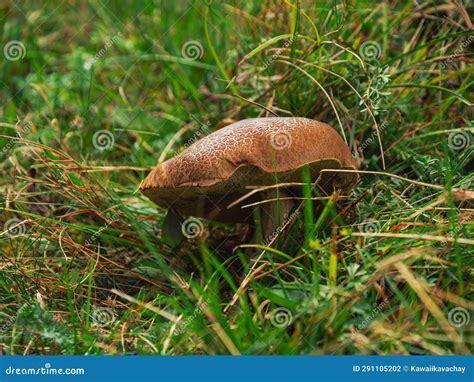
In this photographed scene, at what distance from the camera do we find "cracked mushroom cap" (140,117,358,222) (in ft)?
5.26

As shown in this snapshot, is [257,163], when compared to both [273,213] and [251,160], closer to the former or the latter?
[251,160]

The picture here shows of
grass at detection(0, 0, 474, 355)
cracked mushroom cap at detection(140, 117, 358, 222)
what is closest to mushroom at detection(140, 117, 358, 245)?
cracked mushroom cap at detection(140, 117, 358, 222)

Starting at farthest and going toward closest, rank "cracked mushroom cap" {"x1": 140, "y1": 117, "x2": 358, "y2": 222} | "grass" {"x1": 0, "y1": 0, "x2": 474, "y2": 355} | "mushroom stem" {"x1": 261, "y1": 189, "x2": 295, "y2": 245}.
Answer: "mushroom stem" {"x1": 261, "y1": 189, "x2": 295, "y2": 245}
"cracked mushroom cap" {"x1": 140, "y1": 117, "x2": 358, "y2": 222}
"grass" {"x1": 0, "y1": 0, "x2": 474, "y2": 355}

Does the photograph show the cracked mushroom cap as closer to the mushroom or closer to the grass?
the mushroom

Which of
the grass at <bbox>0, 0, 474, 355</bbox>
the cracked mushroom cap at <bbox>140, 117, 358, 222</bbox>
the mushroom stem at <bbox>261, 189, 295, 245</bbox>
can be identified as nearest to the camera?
Answer: the grass at <bbox>0, 0, 474, 355</bbox>

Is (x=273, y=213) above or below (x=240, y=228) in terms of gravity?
above

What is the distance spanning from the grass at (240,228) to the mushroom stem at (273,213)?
0.23 ft

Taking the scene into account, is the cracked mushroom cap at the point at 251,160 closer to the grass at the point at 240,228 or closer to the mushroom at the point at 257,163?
the mushroom at the point at 257,163

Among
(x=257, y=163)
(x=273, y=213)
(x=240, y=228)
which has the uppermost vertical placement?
(x=257, y=163)

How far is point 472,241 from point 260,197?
2.43ft

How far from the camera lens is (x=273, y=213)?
75.1 inches

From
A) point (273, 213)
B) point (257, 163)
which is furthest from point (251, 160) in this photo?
point (273, 213)

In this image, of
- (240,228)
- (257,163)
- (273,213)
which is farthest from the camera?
(240,228)

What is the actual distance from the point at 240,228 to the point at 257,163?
72 cm
